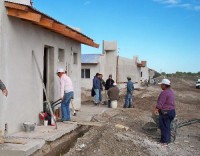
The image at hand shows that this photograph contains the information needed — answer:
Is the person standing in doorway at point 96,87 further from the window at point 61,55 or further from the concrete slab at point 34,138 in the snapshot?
the concrete slab at point 34,138

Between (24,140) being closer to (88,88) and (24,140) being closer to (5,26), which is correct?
(5,26)

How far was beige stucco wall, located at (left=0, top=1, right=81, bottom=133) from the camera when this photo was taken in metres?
8.96

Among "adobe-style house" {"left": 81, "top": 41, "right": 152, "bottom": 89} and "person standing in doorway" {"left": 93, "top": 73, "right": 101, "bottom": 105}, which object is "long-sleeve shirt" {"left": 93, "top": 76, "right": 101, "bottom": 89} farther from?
"adobe-style house" {"left": 81, "top": 41, "right": 152, "bottom": 89}

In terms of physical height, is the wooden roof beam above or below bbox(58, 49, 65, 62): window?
above

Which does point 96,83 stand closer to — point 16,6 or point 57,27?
point 57,27

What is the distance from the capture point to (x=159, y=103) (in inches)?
408

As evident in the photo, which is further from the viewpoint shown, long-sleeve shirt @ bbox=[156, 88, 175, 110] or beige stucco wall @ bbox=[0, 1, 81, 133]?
long-sleeve shirt @ bbox=[156, 88, 175, 110]

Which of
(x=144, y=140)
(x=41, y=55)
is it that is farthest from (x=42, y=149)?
(x=41, y=55)

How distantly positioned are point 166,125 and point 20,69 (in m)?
4.35

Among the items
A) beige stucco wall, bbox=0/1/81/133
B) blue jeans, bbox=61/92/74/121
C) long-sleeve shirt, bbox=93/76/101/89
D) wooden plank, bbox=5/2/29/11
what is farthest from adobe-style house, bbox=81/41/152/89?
wooden plank, bbox=5/2/29/11

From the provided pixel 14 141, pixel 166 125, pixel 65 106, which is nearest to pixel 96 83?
pixel 65 106

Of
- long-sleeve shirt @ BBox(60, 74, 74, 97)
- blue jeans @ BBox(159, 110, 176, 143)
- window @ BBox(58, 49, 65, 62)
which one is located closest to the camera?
blue jeans @ BBox(159, 110, 176, 143)

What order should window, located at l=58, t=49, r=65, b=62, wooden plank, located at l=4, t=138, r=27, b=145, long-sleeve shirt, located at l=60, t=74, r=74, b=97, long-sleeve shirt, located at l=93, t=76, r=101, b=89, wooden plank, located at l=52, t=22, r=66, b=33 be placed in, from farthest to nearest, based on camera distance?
long-sleeve shirt, located at l=93, t=76, r=101, b=89
window, located at l=58, t=49, r=65, b=62
long-sleeve shirt, located at l=60, t=74, r=74, b=97
wooden plank, located at l=52, t=22, r=66, b=33
wooden plank, located at l=4, t=138, r=27, b=145

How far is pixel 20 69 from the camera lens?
994cm
